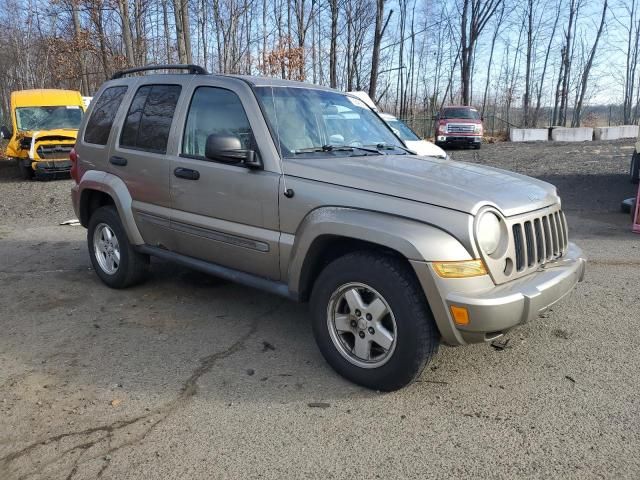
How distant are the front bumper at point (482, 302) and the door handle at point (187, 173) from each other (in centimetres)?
204

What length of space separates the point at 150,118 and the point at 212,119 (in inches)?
33.0

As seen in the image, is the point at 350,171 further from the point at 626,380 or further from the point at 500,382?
the point at 626,380

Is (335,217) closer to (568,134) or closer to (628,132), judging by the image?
(568,134)

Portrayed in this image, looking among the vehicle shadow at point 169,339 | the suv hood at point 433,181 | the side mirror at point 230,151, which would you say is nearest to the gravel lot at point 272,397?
the vehicle shadow at point 169,339

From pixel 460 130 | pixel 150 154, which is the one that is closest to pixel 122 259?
pixel 150 154

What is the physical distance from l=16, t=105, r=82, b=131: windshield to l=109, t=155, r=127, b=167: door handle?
1194 centimetres

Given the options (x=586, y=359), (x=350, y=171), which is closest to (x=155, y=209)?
(x=350, y=171)

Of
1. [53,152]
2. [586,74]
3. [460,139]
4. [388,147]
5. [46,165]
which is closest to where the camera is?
[388,147]

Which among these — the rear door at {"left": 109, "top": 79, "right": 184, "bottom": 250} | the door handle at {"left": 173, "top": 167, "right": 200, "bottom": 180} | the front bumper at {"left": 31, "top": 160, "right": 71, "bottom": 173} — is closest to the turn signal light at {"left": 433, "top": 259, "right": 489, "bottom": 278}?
the door handle at {"left": 173, "top": 167, "right": 200, "bottom": 180}

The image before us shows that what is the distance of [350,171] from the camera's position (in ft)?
10.9

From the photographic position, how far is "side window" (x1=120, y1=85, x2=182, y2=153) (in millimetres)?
4380

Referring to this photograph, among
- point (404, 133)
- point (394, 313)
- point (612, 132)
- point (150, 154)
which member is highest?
point (612, 132)

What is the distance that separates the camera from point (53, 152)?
567 inches

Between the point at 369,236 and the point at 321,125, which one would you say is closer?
the point at 369,236
